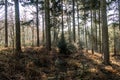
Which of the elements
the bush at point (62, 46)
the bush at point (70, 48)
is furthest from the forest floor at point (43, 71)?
the bush at point (70, 48)

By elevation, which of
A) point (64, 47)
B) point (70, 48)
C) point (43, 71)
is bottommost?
point (43, 71)

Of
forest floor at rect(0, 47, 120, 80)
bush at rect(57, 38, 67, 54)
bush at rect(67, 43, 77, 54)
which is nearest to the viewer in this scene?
forest floor at rect(0, 47, 120, 80)

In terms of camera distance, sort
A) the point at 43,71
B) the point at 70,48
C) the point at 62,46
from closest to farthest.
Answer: the point at 43,71
the point at 62,46
the point at 70,48

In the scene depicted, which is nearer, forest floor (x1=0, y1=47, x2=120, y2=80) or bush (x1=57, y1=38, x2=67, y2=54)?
forest floor (x1=0, y1=47, x2=120, y2=80)

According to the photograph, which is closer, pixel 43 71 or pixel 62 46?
pixel 43 71

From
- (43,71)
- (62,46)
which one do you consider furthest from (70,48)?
(43,71)

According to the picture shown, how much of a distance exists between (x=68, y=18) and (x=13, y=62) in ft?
80.9

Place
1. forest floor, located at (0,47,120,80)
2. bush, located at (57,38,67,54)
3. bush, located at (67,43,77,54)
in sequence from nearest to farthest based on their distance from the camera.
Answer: forest floor, located at (0,47,120,80) < bush, located at (57,38,67,54) < bush, located at (67,43,77,54)

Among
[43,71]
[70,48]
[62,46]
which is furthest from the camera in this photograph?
[70,48]

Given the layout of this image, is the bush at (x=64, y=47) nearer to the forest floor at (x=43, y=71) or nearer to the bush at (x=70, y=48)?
the bush at (x=70, y=48)

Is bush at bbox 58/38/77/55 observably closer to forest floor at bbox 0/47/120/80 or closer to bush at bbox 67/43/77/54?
bush at bbox 67/43/77/54

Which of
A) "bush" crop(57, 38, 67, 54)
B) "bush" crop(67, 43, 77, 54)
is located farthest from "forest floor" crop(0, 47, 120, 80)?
"bush" crop(67, 43, 77, 54)

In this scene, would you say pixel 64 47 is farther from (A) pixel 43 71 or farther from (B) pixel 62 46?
(A) pixel 43 71

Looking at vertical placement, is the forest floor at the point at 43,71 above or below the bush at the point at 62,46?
below
